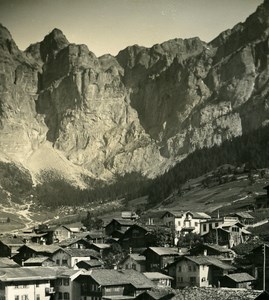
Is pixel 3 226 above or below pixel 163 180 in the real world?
below

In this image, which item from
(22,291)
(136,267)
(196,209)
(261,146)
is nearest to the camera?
(22,291)

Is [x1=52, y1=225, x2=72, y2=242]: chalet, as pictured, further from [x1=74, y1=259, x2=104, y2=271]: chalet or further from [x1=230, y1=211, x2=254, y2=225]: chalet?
[x1=74, y1=259, x2=104, y2=271]: chalet

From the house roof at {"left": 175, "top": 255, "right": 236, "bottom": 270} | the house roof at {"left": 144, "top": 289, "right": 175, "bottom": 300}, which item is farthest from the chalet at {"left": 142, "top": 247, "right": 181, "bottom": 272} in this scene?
the house roof at {"left": 144, "top": 289, "right": 175, "bottom": 300}

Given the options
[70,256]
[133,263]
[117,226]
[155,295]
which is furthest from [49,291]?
[117,226]

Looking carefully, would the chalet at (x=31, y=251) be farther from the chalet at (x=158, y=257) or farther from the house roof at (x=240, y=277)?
the house roof at (x=240, y=277)

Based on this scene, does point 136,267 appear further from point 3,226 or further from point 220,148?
point 220,148

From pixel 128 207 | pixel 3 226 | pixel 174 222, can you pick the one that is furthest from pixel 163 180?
pixel 174 222
